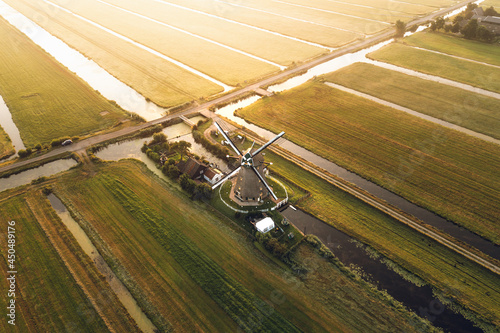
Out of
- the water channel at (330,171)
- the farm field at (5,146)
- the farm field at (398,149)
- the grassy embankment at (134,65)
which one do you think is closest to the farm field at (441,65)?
the water channel at (330,171)

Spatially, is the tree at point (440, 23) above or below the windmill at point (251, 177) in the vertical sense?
above

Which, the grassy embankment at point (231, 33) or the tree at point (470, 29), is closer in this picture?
the grassy embankment at point (231, 33)

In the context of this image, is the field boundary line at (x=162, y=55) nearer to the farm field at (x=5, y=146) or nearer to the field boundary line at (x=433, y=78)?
the farm field at (x=5, y=146)

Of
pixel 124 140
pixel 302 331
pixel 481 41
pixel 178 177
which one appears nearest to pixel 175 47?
pixel 124 140

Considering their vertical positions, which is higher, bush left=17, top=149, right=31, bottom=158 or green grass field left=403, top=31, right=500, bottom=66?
green grass field left=403, top=31, right=500, bottom=66

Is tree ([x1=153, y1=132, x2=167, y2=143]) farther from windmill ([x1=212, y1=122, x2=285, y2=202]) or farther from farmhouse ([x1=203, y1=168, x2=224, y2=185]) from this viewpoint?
windmill ([x1=212, y1=122, x2=285, y2=202])

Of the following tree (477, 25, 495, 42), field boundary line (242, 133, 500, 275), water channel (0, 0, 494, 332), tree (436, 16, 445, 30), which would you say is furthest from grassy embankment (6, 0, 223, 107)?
tree (477, 25, 495, 42)

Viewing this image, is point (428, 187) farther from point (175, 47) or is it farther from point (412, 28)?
point (412, 28)
